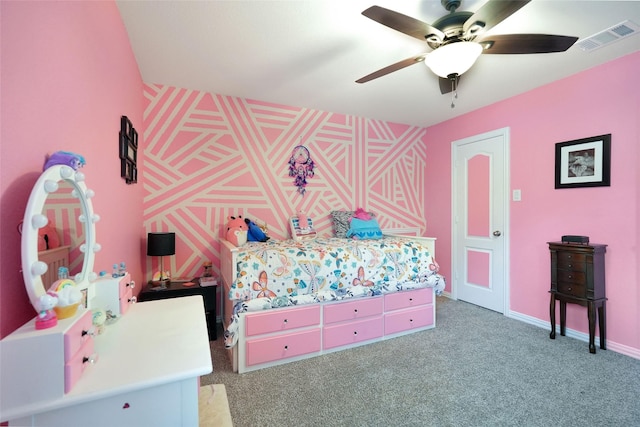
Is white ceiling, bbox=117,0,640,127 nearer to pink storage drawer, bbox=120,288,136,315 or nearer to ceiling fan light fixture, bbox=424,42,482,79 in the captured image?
ceiling fan light fixture, bbox=424,42,482,79

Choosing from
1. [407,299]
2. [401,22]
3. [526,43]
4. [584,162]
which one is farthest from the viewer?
[407,299]

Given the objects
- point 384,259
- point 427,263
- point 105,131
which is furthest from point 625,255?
point 105,131

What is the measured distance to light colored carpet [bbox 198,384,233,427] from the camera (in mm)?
1281

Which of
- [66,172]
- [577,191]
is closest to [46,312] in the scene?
[66,172]

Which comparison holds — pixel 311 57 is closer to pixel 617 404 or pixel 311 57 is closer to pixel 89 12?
pixel 89 12

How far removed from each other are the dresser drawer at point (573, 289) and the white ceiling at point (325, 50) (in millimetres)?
1978

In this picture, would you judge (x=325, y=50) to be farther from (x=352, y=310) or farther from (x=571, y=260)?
(x=571, y=260)

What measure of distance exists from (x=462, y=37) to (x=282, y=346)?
247 cm

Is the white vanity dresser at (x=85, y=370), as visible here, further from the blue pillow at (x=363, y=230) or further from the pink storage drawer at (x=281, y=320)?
the blue pillow at (x=363, y=230)

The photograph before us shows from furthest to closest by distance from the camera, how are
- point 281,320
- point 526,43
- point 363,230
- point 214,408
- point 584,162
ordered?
point 363,230
point 584,162
point 281,320
point 526,43
point 214,408

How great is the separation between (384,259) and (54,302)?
2.39 meters

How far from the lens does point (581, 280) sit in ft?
8.16

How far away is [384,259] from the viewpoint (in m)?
2.72

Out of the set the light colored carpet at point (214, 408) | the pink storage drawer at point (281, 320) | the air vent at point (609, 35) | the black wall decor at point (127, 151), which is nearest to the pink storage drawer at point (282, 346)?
the pink storage drawer at point (281, 320)
